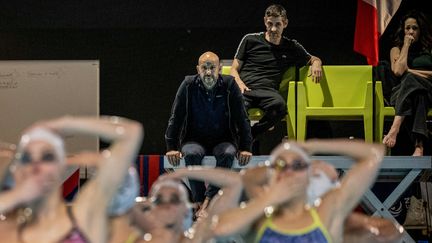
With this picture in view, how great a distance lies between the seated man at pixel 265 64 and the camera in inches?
304

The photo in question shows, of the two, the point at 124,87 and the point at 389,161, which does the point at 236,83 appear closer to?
the point at 389,161

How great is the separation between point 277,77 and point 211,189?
163 cm

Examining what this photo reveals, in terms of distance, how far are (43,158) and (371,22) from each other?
625 centimetres

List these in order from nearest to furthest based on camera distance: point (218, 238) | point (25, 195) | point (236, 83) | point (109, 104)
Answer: point (25, 195)
point (218, 238)
point (236, 83)
point (109, 104)

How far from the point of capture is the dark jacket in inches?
280

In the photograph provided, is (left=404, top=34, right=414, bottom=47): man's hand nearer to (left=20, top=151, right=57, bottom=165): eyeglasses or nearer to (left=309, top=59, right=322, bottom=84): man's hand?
(left=309, top=59, right=322, bottom=84): man's hand

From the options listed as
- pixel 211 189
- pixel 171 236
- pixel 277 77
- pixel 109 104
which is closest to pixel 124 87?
pixel 109 104

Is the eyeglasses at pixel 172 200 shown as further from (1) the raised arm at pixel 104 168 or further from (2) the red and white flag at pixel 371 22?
(2) the red and white flag at pixel 371 22

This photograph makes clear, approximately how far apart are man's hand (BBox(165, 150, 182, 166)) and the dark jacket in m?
0.05

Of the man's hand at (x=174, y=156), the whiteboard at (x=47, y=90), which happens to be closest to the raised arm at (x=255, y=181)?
the man's hand at (x=174, y=156)

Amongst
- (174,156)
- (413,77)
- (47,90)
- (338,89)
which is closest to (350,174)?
(174,156)

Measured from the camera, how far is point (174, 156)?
721 cm

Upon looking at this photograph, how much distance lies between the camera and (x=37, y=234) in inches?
134

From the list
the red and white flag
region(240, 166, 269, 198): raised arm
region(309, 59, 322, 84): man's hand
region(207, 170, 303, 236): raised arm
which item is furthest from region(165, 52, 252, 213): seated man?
region(207, 170, 303, 236): raised arm
